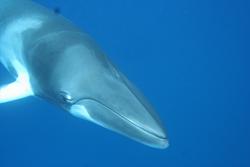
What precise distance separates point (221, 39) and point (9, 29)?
242 inches

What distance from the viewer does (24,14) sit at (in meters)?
7.04

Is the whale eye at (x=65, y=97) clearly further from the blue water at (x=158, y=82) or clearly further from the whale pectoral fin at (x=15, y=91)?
the blue water at (x=158, y=82)

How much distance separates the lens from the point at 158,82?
11180 millimetres

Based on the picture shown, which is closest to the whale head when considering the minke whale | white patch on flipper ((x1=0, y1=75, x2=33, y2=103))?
the minke whale

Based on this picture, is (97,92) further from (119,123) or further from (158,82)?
(158,82)

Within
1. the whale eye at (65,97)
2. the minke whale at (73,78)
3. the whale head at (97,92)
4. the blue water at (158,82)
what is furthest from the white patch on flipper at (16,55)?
the blue water at (158,82)

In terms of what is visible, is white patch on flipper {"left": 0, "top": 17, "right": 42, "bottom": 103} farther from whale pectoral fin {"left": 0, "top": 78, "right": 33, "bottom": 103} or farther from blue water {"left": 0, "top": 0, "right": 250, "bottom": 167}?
blue water {"left": 0, "top": 0, "right": 250, "bottom": 167}

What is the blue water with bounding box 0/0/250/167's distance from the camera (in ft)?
35.0

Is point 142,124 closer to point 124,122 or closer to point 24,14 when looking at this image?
point 124,122

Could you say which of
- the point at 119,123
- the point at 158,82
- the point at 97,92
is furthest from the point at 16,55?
the point at 158,82

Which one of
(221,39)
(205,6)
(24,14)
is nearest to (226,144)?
(221,39)

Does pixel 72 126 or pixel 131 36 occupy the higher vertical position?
pixel 131 36

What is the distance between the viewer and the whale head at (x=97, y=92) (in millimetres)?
5262

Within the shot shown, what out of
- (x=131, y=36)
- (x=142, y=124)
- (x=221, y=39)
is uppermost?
(x=221, y=39)
